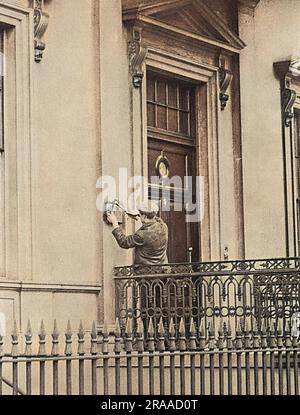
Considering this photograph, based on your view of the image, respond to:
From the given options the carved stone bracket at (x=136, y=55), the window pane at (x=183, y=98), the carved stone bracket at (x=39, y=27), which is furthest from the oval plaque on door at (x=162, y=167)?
the carved stone bracket at (x=39, y=27)

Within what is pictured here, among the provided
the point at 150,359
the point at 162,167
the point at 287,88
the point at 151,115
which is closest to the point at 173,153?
the point at 162,167

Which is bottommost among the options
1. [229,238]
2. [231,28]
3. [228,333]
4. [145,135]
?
[228,333]

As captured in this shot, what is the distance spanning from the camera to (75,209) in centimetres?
1396

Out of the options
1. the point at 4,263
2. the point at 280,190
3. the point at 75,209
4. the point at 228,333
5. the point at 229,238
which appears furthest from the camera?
the point at 280,190

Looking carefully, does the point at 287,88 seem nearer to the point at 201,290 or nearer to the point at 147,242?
the point at 201,290

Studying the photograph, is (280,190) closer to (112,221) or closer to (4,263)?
(112,221)

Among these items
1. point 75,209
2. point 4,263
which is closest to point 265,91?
point 75,209

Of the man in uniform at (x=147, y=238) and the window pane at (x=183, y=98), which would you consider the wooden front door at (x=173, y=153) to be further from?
the man in uniform at (x=147, y=238)

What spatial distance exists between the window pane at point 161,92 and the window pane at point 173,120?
23 cm

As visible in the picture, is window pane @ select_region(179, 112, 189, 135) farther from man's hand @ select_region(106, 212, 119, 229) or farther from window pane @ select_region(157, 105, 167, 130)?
man's hand @ select_region(106, 212, 119, 229)

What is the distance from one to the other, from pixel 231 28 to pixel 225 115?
1486mm

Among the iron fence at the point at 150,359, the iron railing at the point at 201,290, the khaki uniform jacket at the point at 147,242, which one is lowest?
the iron fence at the point at 150,359

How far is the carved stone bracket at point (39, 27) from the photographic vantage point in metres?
13.5

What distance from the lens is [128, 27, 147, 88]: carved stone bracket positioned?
1531 centimetres
